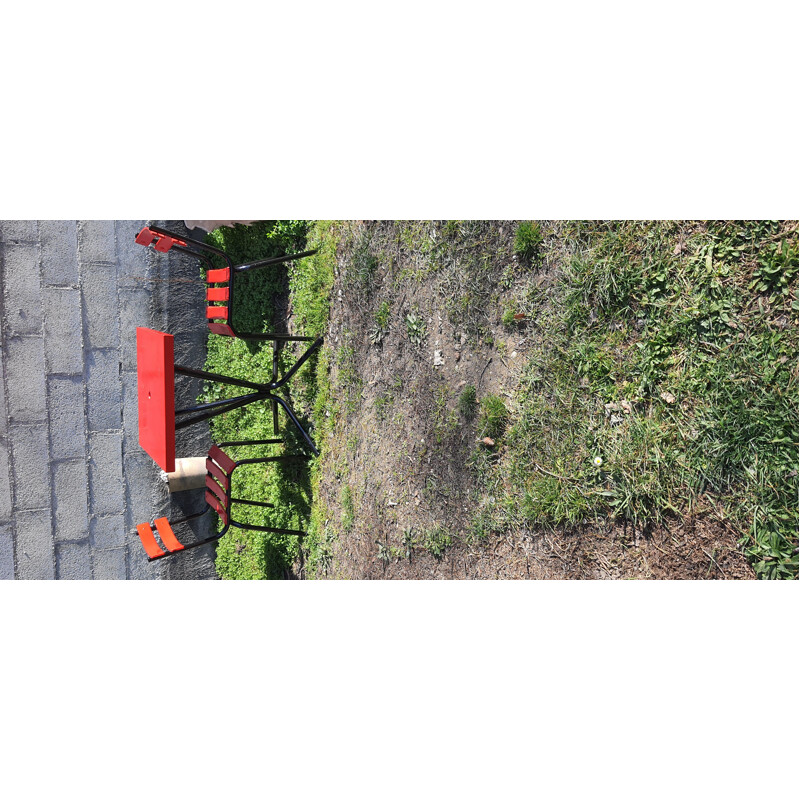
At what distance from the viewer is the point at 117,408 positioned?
15.2ft

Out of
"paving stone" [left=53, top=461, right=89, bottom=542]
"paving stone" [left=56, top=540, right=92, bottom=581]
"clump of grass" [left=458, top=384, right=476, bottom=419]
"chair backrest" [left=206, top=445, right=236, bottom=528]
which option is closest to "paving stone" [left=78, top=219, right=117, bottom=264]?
"paving stone" [left=53, top=461, right=89, bottom=542]

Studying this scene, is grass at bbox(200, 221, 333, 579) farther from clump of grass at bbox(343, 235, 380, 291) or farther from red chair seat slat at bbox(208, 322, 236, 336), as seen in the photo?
red chair seat slat at bbox(208, 322, 236, 336)

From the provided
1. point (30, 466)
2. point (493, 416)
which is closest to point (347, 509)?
point (493, 416)

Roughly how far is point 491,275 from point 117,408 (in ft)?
10.1

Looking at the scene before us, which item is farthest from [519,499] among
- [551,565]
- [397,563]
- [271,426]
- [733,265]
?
[271,426]

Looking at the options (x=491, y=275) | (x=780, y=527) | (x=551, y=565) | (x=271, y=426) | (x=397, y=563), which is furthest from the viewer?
(x=271, y=426)

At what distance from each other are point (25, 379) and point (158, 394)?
1.79 metres

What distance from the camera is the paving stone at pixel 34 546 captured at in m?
4.39

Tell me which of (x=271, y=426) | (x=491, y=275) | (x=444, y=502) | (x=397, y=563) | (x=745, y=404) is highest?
(x=491, y=275)

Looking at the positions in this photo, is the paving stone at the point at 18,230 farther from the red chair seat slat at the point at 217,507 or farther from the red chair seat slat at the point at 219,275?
the red chair seat slat at the point at 217,507

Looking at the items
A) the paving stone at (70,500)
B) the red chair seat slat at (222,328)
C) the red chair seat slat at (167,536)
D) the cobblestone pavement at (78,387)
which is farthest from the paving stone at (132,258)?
the red chair seat slat at (167,536)

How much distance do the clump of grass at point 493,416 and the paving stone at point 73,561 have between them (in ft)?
10.9

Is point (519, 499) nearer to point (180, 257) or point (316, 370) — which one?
point (316, 370)

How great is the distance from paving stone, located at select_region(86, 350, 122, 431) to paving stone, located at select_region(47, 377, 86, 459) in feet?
0.22
